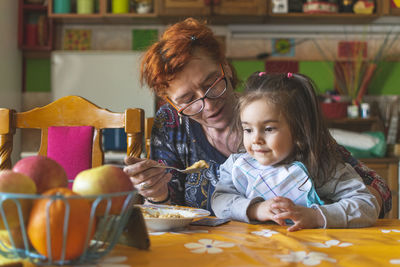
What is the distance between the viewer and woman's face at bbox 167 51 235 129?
4.51 feet

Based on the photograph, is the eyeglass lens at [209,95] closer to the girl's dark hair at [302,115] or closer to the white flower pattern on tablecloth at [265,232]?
the girl's dark hair at [302,115]

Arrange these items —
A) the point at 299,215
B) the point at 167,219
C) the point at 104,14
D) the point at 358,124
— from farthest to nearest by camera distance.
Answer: the point at 358,124, the point at 104,14, the point at 299,215, the point at 167,219

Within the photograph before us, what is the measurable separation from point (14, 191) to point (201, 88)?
900 mm

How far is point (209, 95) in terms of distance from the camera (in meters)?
1.38

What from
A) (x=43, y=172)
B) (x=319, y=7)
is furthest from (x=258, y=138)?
(x=319, y=7)

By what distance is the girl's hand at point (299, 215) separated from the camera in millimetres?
896

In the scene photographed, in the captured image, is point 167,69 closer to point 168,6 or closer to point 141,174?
point 141,174

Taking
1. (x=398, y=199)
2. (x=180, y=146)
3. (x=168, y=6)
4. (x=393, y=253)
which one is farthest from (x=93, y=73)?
(x=393, y=253)

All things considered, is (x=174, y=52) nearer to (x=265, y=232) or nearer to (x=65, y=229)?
(x=265, y=232)

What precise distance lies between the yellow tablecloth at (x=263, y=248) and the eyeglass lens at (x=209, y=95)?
558mm

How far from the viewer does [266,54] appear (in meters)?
3.44

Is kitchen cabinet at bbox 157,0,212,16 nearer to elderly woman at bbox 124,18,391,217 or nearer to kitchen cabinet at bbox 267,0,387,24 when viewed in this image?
kitchen cabinet at bbox 267,0,387,24

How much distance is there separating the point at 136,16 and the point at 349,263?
9.57 feet

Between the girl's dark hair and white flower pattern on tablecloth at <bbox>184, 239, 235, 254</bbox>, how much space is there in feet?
1.34
